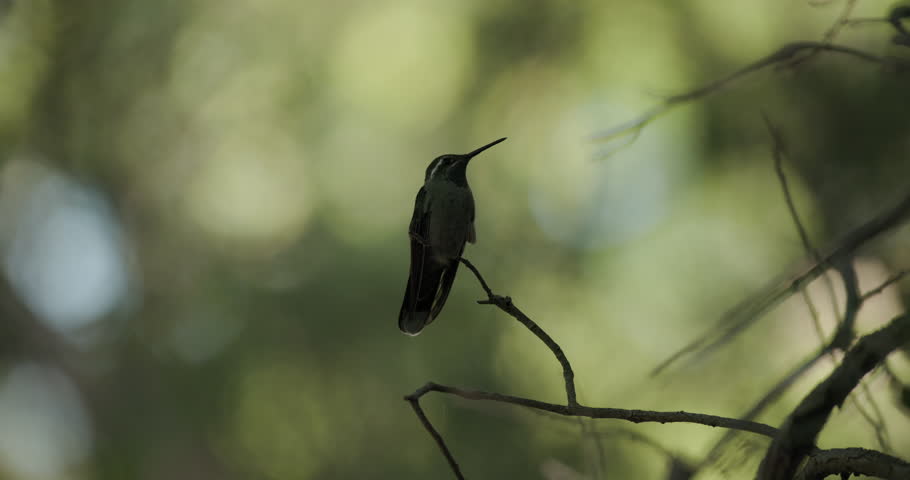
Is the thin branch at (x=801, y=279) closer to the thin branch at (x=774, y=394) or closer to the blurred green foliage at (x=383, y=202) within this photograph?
the thin branch at (x=774, y=394)

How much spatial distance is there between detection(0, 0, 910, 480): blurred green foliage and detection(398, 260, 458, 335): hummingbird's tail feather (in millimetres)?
2024

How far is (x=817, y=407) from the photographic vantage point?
115cm

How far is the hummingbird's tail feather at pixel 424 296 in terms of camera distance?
2.20 meters

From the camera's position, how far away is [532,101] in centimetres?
673

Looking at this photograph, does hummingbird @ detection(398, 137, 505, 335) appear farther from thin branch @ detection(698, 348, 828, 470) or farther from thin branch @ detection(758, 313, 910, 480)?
thin branch @ detection(758, 313, 910, 480)

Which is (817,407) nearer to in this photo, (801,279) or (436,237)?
(801,279)

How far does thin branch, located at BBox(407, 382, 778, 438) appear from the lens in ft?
4.22

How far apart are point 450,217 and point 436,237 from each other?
0.55ft

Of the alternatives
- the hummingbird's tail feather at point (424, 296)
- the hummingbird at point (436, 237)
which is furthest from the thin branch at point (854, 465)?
the hummingbird's tail feather at point (424, 296)

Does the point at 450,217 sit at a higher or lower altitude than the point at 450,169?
lower

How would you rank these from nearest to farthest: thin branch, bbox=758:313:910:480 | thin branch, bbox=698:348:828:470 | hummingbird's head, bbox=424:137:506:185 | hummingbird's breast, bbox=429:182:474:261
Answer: thin branch, bbox=758:313:910:480, thin branch, bbox=698:348:828:470, hummingbird's breast, bbox=429:182:474:261, hummingbird's head, bbox=424:137:506:185

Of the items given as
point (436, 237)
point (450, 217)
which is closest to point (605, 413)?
point (436, 237)

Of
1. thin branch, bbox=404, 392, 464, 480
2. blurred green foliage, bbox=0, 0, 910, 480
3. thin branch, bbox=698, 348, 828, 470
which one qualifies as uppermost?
blurred green foliage, bbox=0, 0, 910, 480

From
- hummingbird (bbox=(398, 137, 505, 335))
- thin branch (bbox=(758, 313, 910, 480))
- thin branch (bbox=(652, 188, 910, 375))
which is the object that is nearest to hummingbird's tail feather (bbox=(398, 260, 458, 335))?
hummingbird (bbox=(398, 137, 505, 335))
